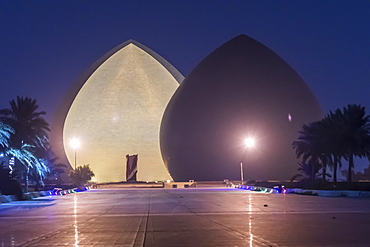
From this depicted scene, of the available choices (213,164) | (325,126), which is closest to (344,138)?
(325,126)

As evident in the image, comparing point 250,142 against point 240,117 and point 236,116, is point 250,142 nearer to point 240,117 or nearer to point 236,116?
point 240,117

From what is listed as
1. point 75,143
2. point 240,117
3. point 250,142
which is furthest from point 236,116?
point 75,143

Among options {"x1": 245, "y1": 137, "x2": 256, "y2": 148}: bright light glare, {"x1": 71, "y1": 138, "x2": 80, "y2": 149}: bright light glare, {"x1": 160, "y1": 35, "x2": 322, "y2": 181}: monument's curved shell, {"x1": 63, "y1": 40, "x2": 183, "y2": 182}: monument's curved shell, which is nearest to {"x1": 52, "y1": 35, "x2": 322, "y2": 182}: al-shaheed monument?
{"x1": 160, "y1": 35, "x2": 322, "y2": 181}: monument's curved shell

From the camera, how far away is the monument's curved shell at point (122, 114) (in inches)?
3930

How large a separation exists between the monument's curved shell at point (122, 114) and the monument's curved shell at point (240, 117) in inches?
993

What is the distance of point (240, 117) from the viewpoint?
229 feet

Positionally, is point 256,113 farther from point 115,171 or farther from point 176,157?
point 115,171

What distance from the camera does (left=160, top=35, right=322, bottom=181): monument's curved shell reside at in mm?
69625

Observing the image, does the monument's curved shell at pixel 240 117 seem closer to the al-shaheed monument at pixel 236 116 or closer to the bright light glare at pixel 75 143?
the al-shaheed monument at pixel 236 116

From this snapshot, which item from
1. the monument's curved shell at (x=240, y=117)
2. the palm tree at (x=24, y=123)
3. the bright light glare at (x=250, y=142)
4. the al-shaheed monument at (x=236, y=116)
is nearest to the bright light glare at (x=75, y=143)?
the al-shaheed monument at (x=236, y=116)

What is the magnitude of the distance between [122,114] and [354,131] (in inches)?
2646

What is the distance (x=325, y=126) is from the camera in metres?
43.8

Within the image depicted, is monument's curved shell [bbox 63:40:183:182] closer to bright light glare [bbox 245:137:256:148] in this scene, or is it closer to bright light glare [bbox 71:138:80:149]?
bright light glare [bbox 71:138:80:149]

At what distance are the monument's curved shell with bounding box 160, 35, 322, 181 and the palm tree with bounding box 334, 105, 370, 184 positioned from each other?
28.7 meters
